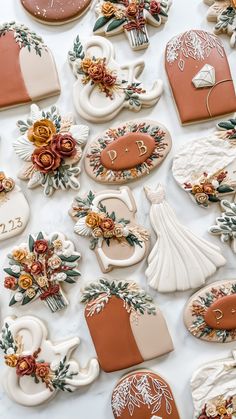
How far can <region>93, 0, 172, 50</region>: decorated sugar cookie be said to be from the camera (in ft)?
4.11

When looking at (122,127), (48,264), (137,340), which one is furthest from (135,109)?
(137,340)

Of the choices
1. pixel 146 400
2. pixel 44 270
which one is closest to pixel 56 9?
pixel 44 270

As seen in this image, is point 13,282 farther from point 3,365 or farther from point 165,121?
point 165,121

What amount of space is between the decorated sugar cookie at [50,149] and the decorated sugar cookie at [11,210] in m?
0.04

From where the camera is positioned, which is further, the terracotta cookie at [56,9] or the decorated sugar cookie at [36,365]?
the terracotta cookie at [56,9]

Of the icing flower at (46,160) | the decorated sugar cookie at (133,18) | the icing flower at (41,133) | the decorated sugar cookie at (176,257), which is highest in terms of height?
the decorated sugar cookie at (133,18)

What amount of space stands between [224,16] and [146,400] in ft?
3.25

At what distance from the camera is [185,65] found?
4.00ft

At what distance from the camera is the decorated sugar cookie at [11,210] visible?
4.07 feet

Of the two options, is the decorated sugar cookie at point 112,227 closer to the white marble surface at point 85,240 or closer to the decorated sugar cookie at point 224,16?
the white marble surface at point 85,240

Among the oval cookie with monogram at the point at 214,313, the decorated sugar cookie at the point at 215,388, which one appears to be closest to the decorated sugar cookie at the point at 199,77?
the oval cookie with monogram at the point at 214,313

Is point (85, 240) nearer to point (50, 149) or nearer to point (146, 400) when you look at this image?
point (50, 149)

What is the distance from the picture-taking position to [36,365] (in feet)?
3.87

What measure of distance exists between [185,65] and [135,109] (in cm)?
17
